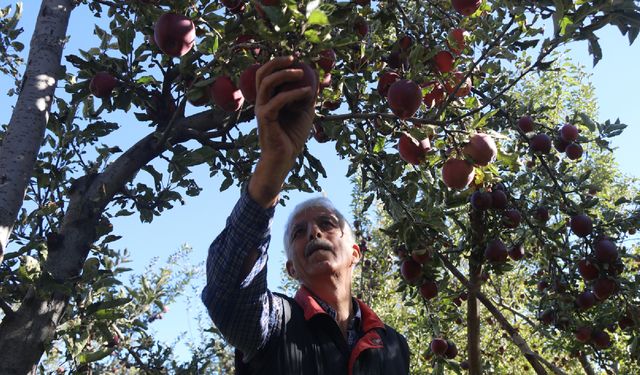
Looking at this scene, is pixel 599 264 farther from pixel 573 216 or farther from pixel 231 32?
pixel 231 32

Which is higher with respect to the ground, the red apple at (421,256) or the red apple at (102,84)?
the red apple at (102,84)

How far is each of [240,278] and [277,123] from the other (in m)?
0.51

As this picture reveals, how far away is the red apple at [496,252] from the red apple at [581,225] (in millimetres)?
511

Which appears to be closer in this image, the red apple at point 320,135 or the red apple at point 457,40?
the red apple at point 457,40

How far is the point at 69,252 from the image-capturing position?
2441mm

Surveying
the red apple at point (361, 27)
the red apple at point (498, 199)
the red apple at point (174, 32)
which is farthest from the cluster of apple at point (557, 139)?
the red apple at point (174, 32)

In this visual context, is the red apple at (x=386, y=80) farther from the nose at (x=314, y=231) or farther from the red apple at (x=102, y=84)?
the red apple at (x=102, y=84)

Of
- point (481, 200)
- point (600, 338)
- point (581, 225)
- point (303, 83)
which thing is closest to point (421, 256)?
point (481, 200)

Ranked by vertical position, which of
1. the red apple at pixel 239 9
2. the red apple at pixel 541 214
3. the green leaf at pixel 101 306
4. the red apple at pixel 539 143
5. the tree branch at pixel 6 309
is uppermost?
the red apple at pixel 539 143

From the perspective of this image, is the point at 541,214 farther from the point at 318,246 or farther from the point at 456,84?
the point at 318,246

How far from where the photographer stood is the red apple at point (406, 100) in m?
2.08

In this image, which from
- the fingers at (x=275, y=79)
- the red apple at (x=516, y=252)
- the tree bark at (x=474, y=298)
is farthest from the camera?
the red apple at (x=516, y=252)

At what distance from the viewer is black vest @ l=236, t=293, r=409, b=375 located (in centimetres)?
196

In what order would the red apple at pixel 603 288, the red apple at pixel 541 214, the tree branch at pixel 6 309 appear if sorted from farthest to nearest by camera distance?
the red apple at pixel 541 214, the red apple at pixel 603 288, the tree branch at pixel 6 309
